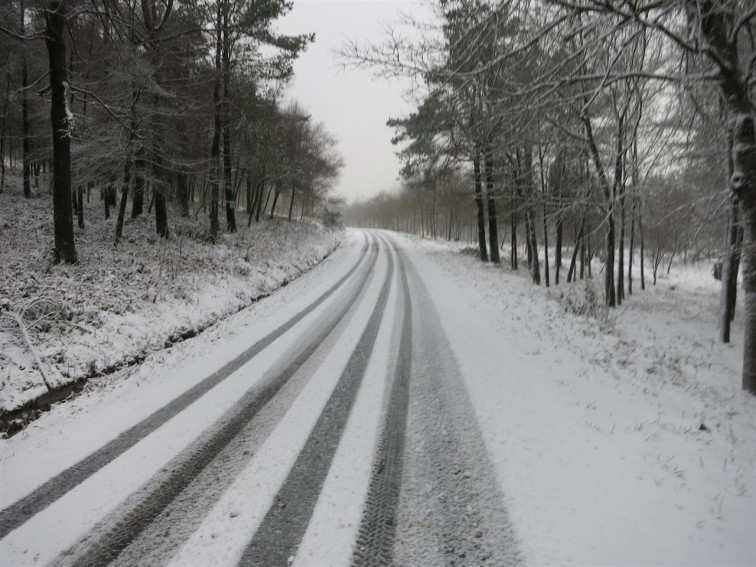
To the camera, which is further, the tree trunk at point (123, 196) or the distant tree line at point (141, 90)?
the tree trunk at point (123, 196)

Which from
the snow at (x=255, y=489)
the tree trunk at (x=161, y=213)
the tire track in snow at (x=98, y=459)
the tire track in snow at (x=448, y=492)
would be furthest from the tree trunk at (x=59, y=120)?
the tire track in snow at (x=448, y=492)

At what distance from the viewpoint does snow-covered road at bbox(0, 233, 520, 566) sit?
8.04 feet

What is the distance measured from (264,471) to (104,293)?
6886 millimetres

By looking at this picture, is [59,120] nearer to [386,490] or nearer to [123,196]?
[123,196]

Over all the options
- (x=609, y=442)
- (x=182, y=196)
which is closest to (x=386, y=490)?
(x=609, y=442)

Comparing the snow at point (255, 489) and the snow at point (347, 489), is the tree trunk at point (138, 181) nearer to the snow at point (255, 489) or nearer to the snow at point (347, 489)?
the snow at point (255, 489)

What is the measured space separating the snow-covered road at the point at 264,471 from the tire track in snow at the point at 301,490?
0.04ft

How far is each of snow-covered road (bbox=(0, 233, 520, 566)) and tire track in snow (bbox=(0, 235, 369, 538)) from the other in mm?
20

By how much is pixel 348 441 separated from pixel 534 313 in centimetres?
706

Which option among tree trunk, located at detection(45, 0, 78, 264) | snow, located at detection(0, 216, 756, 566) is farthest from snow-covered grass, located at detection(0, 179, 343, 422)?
tree trunk, located at detection(45, 0, 78, 264)

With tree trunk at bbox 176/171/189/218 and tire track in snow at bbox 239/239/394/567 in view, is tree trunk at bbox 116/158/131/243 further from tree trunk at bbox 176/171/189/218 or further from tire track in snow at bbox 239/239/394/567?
tire track in snow at bbox 239/239/394/567

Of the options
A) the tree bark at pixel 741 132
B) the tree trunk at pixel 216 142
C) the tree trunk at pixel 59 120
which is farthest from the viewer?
the tree trunk at pixel 216 142

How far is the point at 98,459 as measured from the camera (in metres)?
3.46

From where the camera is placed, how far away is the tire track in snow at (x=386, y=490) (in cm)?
239
